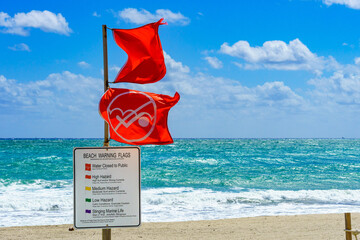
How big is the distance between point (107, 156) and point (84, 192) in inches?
16.0

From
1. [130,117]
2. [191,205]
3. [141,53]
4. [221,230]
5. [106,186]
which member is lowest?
[221,230]

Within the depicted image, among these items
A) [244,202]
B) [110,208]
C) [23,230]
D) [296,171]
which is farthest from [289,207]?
[296,171]

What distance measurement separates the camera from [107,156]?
167 inches

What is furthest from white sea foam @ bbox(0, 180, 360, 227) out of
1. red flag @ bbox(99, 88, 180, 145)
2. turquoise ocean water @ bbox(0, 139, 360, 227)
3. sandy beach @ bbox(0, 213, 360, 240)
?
red flag @ bbox(99, 88, 180, 145)

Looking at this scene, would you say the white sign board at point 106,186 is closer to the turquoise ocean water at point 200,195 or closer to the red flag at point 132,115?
the red flag at point 132,115

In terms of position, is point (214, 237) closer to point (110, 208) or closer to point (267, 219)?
point (267, 219)

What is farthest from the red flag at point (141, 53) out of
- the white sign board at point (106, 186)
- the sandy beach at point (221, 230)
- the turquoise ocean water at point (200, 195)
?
the turquoise ocean water at point (200, 195)

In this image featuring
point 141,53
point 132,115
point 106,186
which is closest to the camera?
point 106,186

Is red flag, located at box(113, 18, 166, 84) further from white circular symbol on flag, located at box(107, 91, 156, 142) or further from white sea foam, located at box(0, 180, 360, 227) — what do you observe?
white sea foam, located at box(0, 180, 360, 227)

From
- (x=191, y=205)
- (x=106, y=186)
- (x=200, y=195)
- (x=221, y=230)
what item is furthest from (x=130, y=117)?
(x=200, y=195)

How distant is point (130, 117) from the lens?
14.7 ft

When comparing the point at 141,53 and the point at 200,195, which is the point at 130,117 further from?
the point at 200,195

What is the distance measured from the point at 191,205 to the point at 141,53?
10.5 m

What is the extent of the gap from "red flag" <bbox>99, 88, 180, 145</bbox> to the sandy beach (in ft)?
18.7
